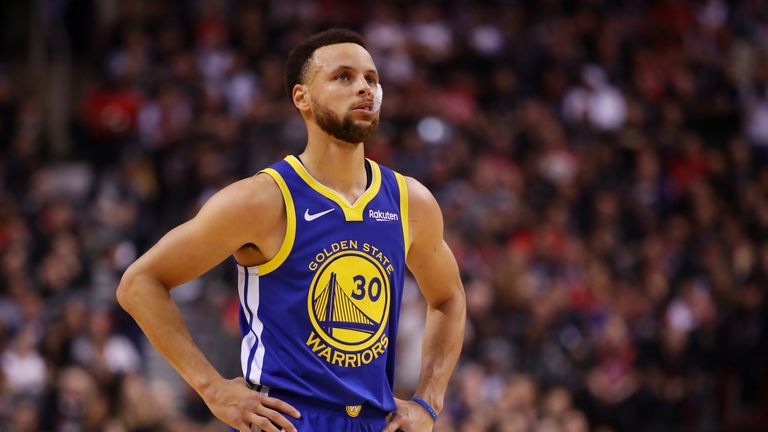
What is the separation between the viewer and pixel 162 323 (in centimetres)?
496

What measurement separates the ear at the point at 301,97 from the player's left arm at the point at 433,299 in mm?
630

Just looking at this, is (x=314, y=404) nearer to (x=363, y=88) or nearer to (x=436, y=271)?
(x=436, y=271)

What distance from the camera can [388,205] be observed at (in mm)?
5371

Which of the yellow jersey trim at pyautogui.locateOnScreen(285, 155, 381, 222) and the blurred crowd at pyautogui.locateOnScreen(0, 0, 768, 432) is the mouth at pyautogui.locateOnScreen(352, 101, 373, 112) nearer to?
the yellow jersey trim at pyautogui.locateOnScreen(285, 155, 381, 222)

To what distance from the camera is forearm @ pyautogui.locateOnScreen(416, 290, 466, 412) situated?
18.0 feet

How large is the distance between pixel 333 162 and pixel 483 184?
11317 mm

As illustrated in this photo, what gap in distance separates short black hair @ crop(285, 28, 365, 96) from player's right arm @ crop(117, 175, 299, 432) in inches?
27.8

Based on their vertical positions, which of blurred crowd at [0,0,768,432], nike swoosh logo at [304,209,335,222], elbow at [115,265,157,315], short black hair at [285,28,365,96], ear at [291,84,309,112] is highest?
short black hair at [285,28,365,96]

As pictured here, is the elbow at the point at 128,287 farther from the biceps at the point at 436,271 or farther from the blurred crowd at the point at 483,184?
the blurred crowd at the point at 483,184

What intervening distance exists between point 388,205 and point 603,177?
12.8m

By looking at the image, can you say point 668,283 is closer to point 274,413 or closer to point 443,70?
point 443,70

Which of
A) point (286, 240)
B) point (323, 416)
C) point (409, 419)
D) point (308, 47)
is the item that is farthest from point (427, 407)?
point (308, 47)

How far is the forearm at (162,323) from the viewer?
4938mm

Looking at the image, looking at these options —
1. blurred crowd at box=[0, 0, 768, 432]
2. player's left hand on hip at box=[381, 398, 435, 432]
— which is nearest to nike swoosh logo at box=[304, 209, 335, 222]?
player's left hand on hip at box=[381, 398, 435, 432]
